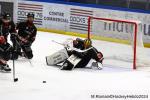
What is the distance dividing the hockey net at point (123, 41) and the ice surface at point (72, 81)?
0.07 feet

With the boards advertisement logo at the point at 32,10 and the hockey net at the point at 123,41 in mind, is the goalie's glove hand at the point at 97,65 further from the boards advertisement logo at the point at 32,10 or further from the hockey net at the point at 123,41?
the boards advertisement logo at the point at 32,10

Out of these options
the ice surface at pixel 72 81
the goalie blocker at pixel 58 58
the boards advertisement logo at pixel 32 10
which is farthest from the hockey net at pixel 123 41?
the boards advertisement logo at pixel 32 10

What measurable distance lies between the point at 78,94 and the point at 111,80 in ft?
4.10

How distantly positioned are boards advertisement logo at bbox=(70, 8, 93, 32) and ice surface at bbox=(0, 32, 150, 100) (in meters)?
2.96

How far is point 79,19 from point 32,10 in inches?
64.6

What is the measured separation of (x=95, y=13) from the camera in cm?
1295

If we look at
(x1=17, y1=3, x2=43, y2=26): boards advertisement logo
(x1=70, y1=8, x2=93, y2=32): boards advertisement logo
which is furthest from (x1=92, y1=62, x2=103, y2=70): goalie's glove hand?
(x1=17, y1=3, x2=43, y2=26): boards advertisement logo

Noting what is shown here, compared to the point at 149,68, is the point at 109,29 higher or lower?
higher

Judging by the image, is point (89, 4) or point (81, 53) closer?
point (81, 53)

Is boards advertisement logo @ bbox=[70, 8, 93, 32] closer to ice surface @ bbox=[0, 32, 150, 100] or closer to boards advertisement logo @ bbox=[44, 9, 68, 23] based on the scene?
boards advertisement logo @ bbox=[44, 9, 68, 23]

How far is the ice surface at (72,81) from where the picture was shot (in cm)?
740

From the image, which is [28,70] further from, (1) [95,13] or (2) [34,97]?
(1) [95,13]

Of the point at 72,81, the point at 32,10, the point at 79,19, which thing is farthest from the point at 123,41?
the point at 32,10

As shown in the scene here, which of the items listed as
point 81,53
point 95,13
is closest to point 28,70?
point 81,53
